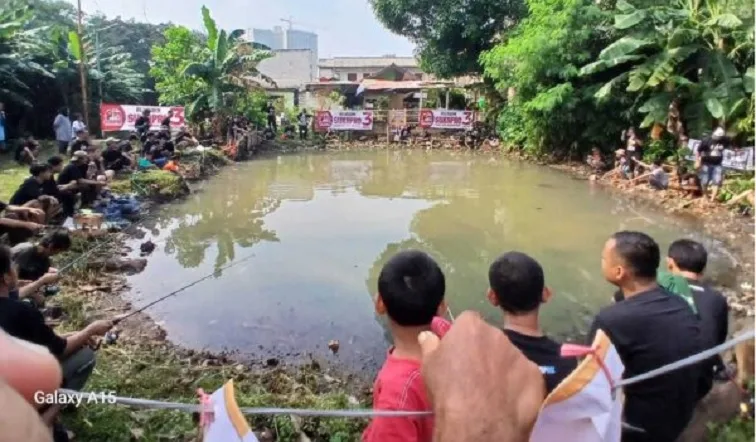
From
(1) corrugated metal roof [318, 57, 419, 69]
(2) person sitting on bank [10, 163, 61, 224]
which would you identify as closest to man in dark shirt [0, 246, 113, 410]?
(2) person sitting on bank [10, 163, 61, 224]

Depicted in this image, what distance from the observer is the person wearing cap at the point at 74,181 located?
28.5 feet

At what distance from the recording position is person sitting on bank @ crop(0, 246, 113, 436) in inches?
119

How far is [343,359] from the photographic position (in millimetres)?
5445

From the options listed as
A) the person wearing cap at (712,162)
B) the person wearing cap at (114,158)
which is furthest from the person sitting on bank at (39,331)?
the person wearing cap at (712,162)

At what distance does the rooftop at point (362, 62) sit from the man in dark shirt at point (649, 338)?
5023 cm

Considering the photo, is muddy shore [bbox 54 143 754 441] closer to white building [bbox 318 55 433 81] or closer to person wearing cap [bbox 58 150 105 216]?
person wearing cap [bbox 58 150 105 216]

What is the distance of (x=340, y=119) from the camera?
25.0 m

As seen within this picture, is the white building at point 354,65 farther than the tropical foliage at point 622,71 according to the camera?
Yes

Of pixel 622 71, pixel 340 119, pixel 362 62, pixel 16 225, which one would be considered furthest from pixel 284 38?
pixel 16 225

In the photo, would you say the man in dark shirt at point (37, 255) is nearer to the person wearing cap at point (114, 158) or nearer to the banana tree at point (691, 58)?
the person wearing cap at point (114, 158)

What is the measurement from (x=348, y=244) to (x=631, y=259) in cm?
683

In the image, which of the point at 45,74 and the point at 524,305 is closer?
the point at 524,305

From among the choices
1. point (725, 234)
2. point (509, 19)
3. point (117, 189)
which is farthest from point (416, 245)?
point (509, 19)

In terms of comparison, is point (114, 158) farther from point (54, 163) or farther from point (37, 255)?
point (37, 255)
